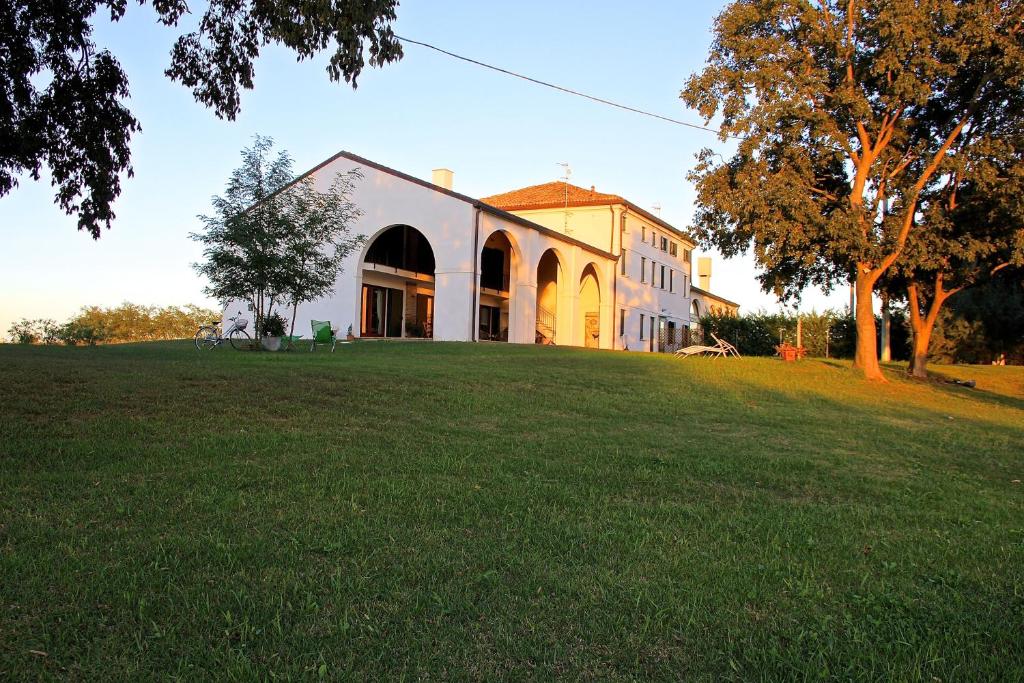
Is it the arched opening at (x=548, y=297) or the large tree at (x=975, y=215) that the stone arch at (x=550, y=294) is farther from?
the large tree at (x=975, y=215)

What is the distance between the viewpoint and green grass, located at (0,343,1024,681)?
2.67 m

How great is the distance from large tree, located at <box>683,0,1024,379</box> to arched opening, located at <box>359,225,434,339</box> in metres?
13.6

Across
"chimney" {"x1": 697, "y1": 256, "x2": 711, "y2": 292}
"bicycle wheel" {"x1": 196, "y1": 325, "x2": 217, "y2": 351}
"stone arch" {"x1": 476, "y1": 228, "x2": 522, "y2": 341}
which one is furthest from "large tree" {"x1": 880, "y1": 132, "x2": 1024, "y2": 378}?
"chimney" {"x1": 697, "y1": 256, "x2": 711, "y2": 292}

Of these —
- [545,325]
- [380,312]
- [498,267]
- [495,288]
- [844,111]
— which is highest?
[844,111]

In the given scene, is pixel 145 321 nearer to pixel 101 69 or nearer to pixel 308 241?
pixel 308 241

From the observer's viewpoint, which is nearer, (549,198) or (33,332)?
(33,332)

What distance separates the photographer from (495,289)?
31625mm

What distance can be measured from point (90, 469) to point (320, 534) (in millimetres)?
2277

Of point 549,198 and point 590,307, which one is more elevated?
point 549,198

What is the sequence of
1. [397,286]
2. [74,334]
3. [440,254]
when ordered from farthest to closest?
[397,286] < [440,254] < [74,334]

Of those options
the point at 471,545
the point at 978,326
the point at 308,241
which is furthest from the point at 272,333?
the point at 978,326

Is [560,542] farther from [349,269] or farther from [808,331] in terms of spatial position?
[808,331]

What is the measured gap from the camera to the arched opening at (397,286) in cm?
2794

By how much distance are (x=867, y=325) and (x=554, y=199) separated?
22811 mm
